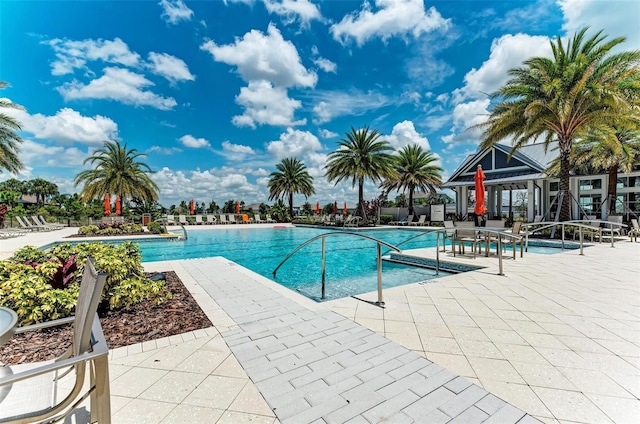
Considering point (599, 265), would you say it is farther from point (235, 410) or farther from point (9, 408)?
point (9, 408)

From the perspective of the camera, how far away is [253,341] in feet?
9.74

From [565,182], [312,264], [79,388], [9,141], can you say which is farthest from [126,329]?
[9,141]

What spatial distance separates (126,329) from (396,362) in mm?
2952

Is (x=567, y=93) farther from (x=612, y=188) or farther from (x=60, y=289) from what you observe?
(x=60, y=289)

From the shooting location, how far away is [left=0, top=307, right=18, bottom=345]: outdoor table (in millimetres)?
1487

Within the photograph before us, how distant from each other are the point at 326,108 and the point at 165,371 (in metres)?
22.7

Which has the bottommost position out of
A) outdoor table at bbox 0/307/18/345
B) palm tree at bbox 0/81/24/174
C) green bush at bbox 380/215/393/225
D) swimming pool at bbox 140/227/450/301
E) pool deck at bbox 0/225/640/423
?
swimming pool at bbox 140/227/450/301

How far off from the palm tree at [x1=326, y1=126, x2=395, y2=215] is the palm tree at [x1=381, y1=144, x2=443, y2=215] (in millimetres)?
2283

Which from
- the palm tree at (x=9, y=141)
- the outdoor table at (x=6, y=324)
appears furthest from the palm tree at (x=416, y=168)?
the outdoor table at (x=6, y=324)

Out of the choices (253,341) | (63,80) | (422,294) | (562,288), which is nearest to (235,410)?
(253,341)

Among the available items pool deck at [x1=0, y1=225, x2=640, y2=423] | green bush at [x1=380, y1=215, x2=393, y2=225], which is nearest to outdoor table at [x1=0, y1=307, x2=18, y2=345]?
A: pool deck at [x1=0, y1=225, x2=640, y2=423]

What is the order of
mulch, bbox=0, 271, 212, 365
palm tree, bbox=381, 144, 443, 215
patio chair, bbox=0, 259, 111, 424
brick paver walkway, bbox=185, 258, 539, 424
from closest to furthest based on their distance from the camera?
patio chair, bbox=0, 259, 111, 424
brick paver walkway, bbox=185, 258, 539, 424
mulch, bbox=0, 271, 212, 365
palm tree, bbox=381, 144, 443, 215

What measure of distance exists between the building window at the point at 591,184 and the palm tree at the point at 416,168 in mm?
9512

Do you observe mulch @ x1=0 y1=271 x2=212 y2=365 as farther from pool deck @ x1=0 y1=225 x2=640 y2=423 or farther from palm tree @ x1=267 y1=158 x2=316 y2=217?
palm tree @ x1=267 y1=158 x2=316 y2=217
